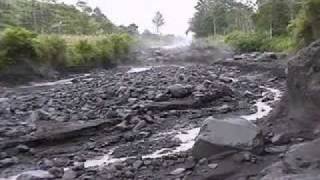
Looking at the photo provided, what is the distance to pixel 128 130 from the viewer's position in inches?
566

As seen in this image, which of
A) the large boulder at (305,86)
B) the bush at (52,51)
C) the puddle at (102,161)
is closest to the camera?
the large boulder at (305,86)

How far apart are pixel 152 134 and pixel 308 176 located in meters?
7.29

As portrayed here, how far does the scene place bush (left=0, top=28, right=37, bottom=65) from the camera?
101 ft

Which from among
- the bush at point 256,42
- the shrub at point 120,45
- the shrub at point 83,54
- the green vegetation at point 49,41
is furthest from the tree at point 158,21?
the shrub at point 83,54

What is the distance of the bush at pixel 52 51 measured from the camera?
3416 cm

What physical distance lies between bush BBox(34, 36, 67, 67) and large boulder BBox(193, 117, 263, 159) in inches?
1008

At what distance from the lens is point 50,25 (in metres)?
65.6

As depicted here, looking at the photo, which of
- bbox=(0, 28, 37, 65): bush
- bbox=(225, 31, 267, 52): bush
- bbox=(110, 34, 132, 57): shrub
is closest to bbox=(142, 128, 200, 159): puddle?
bbox=(0, 28, 37, 65): bush

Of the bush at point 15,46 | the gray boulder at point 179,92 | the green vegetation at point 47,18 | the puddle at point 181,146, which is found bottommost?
the puddle at point 181,146

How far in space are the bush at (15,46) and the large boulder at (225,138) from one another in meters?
23.2

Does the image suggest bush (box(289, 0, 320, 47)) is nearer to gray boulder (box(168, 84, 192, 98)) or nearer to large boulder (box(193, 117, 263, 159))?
gray boulder (box(168, 84, 192, 98))

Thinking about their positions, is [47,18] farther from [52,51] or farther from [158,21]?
[158,21]

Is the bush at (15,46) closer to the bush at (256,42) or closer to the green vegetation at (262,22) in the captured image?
Result: the green vegetation at (262,22)

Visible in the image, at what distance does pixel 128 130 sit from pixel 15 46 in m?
19.6
